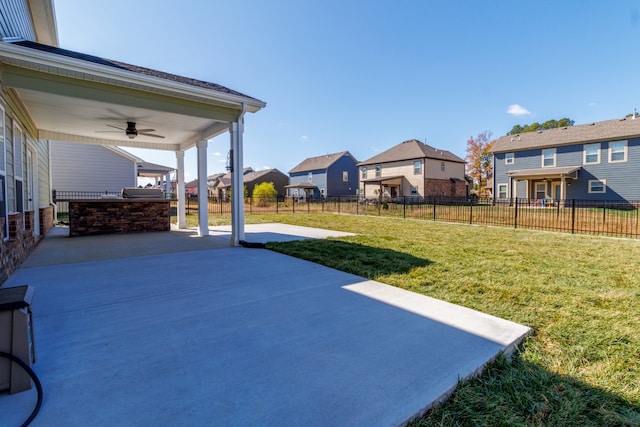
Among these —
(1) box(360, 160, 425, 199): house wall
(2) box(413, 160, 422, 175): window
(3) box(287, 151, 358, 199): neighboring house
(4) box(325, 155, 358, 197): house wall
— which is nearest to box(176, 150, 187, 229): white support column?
(1) box(360, 160, 425, 199): house wall

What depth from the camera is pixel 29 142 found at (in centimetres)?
730

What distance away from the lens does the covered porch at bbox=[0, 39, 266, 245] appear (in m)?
4.68

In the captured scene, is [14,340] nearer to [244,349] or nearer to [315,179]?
[244,349]

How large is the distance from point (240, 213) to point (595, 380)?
21.3 ft

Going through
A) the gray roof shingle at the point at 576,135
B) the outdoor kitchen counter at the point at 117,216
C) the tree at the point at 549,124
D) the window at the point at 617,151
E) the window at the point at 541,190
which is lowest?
the outdoor kitchen counter at the point at 117,216

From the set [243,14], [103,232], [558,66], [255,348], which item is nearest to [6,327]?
[255,348]

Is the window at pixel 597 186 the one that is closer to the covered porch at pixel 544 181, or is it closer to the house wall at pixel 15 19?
the covered porch at pixel 544 181

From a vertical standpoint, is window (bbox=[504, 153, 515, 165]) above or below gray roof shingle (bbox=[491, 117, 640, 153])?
below

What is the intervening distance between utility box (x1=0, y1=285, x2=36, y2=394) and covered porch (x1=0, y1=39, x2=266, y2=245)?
4326 mm

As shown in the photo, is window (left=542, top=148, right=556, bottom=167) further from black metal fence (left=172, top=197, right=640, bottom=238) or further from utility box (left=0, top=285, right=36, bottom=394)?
utility box (left=0, top=285, right=36, bottom=394)

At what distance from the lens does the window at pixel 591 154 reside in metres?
→ 18.8

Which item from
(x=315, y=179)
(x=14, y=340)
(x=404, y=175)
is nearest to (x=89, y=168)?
(x=14, y=340)

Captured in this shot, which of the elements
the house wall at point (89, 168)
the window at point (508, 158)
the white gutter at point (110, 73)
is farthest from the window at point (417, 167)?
the white gutter at point (110, 73)

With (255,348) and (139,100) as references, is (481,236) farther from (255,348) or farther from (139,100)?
(139,100)
